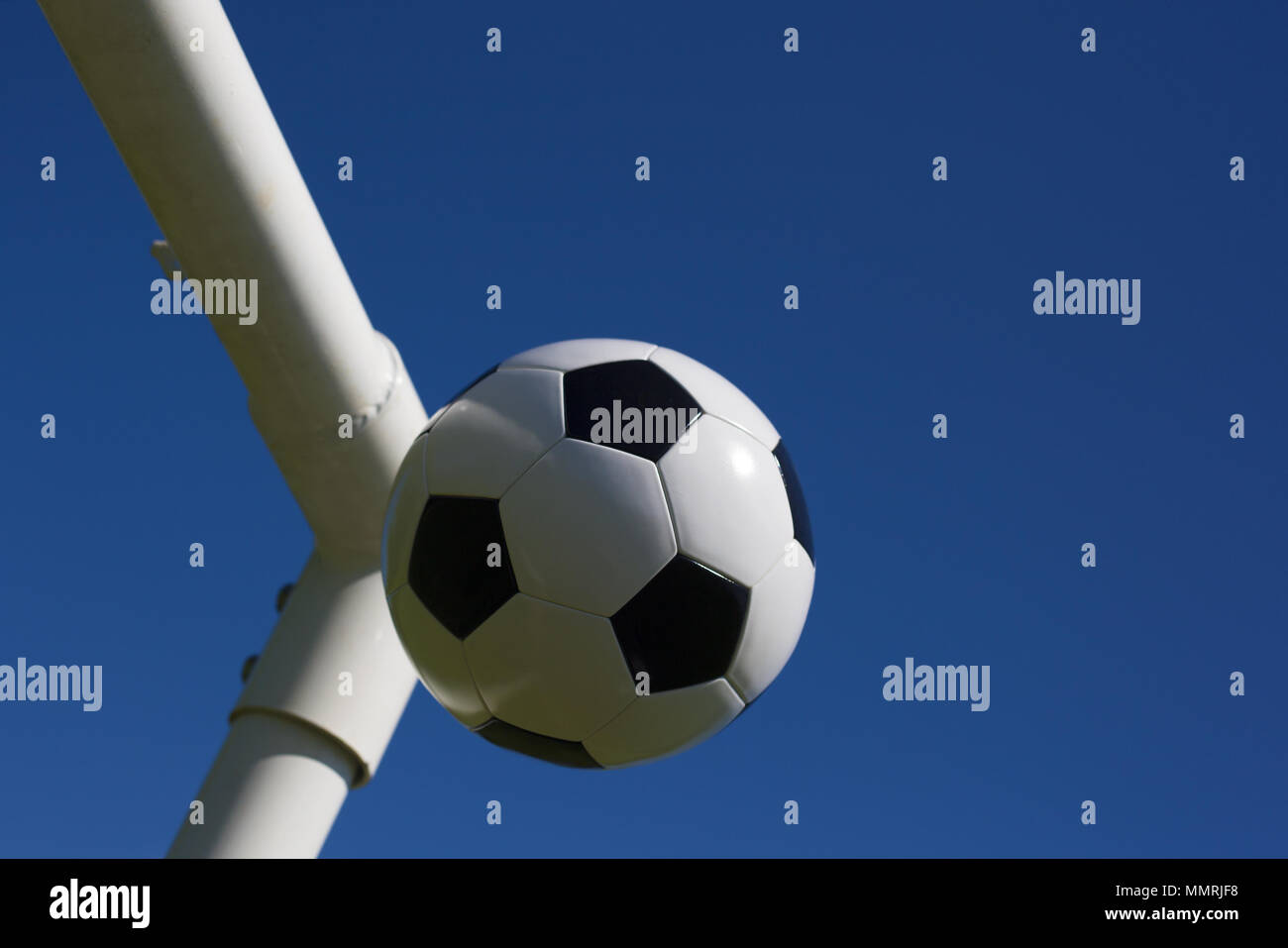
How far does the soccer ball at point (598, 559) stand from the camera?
11.2 feet

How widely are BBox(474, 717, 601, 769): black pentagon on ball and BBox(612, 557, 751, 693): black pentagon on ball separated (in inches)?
14.7

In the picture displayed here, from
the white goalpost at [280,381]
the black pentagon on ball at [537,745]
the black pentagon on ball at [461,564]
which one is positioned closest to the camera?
the black pentagon on ball at [461,564]

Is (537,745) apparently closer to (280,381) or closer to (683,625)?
(683,625)

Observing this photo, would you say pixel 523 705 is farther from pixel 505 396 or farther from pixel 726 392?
pixel 726 392

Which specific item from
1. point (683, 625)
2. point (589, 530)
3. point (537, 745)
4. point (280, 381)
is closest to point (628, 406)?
point (589, 530)

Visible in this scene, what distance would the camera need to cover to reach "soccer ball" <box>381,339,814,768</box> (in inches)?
134

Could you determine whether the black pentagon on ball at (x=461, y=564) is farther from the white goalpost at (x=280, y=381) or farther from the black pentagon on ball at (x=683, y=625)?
the white goalpost at (x=280, y=381)

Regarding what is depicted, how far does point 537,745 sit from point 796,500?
1216 mm

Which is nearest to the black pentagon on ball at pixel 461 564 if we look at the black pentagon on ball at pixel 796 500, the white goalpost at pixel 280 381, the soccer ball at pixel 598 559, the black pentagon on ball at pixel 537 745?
the soccer ball at pixel 598 559

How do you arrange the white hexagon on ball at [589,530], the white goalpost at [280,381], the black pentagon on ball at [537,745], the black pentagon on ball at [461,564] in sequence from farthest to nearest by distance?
the white goalpost at [280,381] < the black pentagon on ball at [537,745] < the black pentagon on ball at [461,564] < the white hexagon on ball at [589,530]

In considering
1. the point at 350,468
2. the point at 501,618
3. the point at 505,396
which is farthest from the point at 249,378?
the point at 501,618

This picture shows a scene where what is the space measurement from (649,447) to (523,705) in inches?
35.8

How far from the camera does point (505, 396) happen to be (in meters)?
3.77

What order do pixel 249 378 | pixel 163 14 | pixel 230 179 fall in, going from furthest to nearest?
pixel 249 378
pixel 230 179
pixel 163 14
